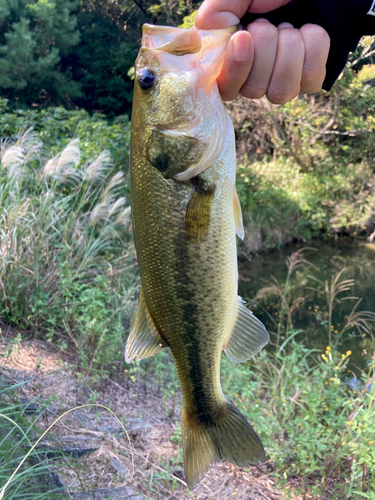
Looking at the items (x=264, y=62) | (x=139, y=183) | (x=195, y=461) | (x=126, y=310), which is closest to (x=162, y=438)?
(x=126, y=310)

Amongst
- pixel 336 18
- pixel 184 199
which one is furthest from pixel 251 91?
pixel 184 199

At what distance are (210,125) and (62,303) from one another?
3238mm

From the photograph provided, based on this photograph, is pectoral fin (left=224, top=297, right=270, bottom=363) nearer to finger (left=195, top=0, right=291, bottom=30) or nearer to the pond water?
finger (left=195, top=0, right=291, bottom=30)

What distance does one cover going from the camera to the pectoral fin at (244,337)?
1.53 m

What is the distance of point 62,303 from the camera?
4094 millimetres

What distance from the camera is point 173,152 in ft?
4.42

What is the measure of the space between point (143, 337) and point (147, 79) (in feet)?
3.10

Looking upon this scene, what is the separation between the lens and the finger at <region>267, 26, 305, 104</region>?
58.2 inches

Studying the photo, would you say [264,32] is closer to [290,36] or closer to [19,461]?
[290,36]

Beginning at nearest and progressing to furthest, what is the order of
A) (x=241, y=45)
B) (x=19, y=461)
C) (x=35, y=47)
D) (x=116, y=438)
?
(x=241, y=45), (x=19, y=461), (x=116, y=438), (x=35, y=47)

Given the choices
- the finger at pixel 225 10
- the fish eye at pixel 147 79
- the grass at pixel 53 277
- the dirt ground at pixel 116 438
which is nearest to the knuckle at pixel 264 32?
the finger at pixel 225 10

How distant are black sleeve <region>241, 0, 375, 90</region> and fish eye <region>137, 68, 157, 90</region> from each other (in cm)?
55

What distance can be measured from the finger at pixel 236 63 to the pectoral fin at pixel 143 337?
862 millimetres

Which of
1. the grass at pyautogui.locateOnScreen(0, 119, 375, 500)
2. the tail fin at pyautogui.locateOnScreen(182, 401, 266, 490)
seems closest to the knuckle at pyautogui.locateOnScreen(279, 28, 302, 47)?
the tail fin at pyautogui.locateOnScreen(182, 401, 266, 490)
